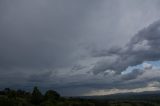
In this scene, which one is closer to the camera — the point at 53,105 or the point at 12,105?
the point at 12,105

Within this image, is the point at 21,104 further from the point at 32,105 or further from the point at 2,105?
the point at 2,105

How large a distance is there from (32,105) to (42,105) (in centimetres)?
856

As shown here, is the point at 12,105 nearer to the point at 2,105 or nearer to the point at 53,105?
the point at 2,105

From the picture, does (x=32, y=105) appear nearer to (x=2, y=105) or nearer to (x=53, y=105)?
(x=53, y=105)

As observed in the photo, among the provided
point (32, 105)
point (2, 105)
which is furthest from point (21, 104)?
point (2, 105)

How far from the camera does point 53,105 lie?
191500mm

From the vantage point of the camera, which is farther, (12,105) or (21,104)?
(21,104)

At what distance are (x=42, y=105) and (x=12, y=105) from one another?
22.0m

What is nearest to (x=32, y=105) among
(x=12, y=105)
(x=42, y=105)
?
(x=42, y=105)

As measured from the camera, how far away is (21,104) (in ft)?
631

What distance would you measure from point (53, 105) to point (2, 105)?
3357 cm

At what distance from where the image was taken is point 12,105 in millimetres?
179000

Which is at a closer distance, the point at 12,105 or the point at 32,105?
the point at 12,105

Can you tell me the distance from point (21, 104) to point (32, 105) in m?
9.03
